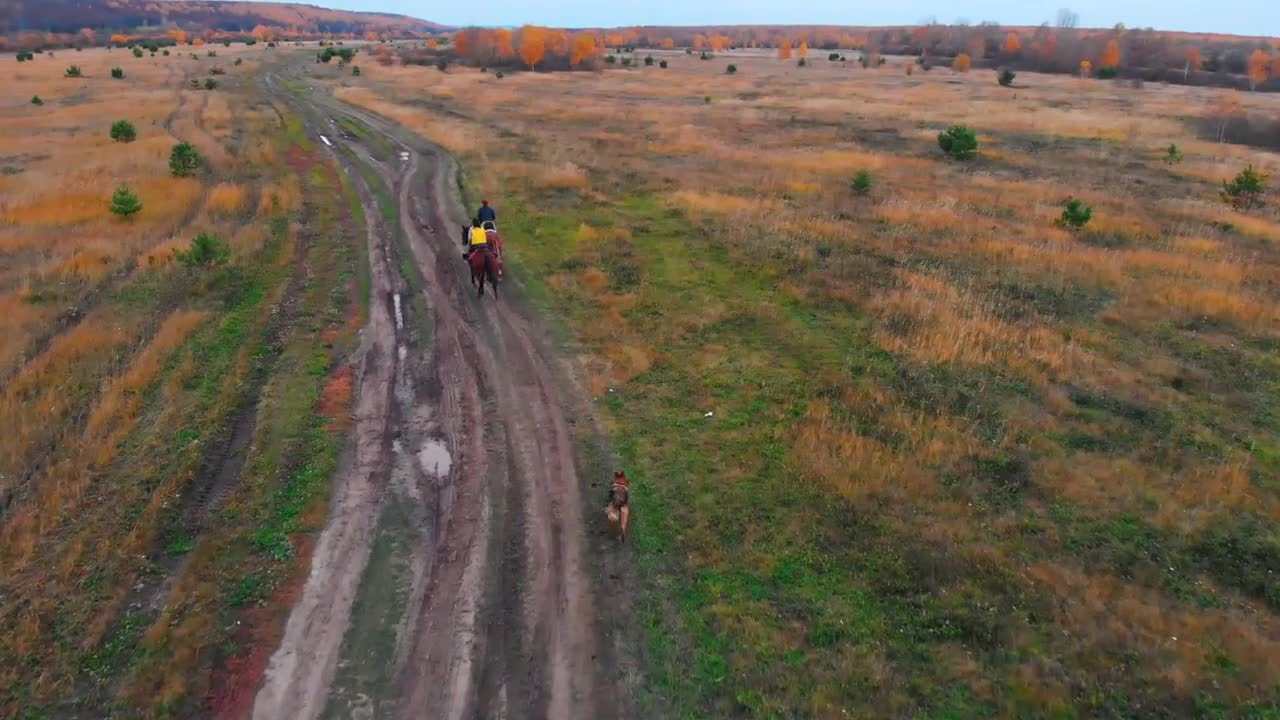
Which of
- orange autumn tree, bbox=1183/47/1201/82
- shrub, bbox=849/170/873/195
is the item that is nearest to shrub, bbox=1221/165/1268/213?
shrub, bbox=849/170/873/195

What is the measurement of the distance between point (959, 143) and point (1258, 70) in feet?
274

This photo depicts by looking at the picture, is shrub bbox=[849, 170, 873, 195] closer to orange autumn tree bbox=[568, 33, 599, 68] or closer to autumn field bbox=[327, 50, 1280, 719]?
autumn field bbox=[327, 50, 1280, 719]

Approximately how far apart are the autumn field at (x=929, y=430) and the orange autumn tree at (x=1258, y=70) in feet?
244

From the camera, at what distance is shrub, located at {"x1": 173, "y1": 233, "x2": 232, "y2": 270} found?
60.1 feet

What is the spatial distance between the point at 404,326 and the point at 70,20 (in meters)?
225

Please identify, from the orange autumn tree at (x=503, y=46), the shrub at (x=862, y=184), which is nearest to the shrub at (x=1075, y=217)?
the shrub at (x=862, y=184)

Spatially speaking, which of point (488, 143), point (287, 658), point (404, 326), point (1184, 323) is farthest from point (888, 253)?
point (488, 143)

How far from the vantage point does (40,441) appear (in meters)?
10.9

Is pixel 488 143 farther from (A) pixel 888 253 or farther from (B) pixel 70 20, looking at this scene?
(B) pixel 70 20

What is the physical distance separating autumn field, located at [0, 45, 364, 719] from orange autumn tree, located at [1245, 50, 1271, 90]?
4136 inches

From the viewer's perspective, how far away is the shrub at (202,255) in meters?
18.3

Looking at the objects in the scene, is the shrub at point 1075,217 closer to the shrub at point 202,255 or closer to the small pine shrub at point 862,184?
the small pine shrub at point 862,184

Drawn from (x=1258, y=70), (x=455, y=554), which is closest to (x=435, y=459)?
(x=455, y=554)

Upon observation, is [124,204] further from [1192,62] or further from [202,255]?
[1192,62]
